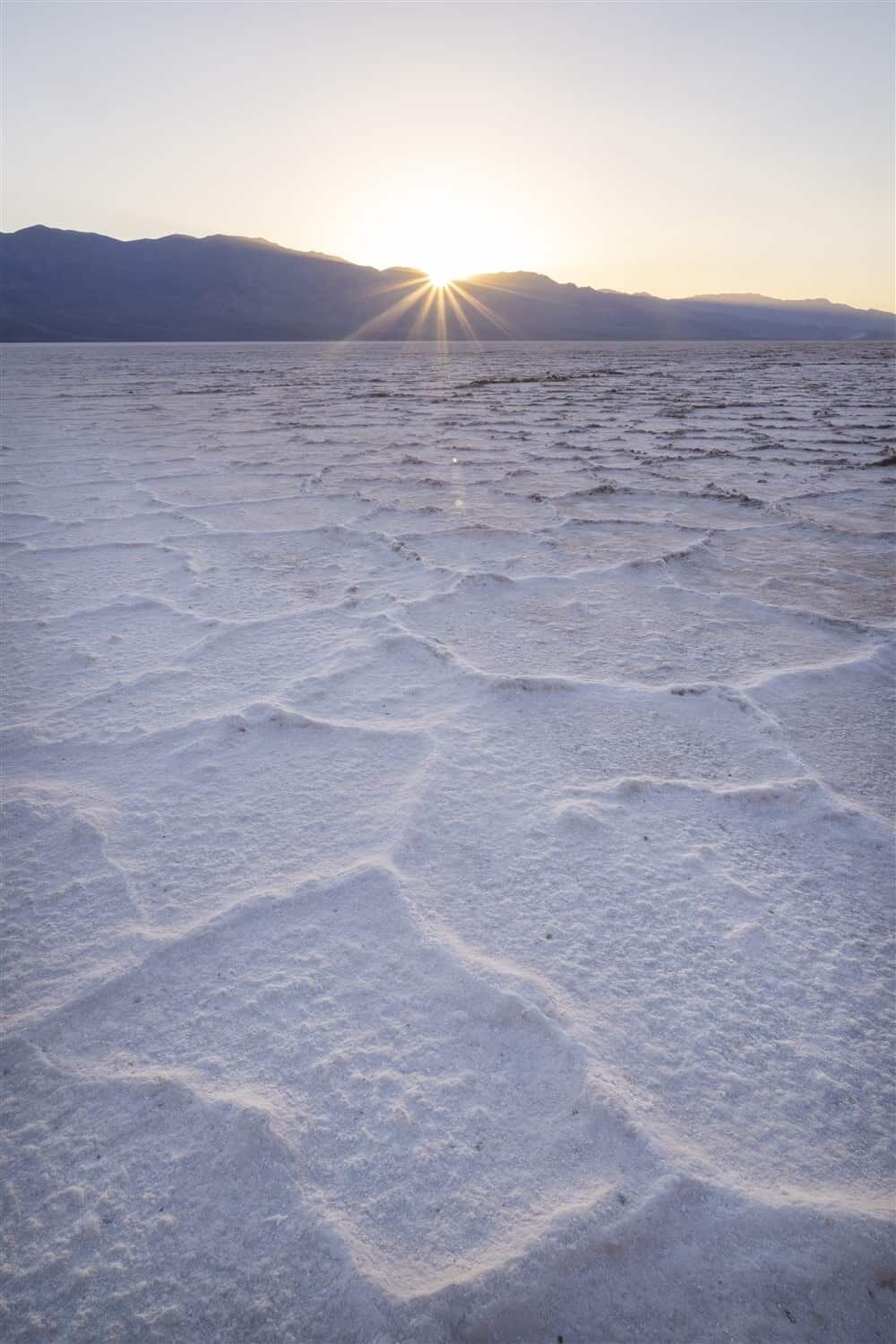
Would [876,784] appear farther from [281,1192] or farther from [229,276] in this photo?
[229,276]

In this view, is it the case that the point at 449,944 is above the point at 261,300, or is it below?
below

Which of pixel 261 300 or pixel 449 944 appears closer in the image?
pixel 449 944

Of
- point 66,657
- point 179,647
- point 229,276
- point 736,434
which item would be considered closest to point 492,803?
point 179,647

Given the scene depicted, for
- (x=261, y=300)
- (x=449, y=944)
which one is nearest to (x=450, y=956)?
(x=449, y=944)

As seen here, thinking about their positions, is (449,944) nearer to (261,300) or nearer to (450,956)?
(450,956)

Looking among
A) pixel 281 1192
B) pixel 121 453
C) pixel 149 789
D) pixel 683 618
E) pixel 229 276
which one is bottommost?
pixel 281 1192

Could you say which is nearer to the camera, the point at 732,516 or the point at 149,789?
the point at 149,789
